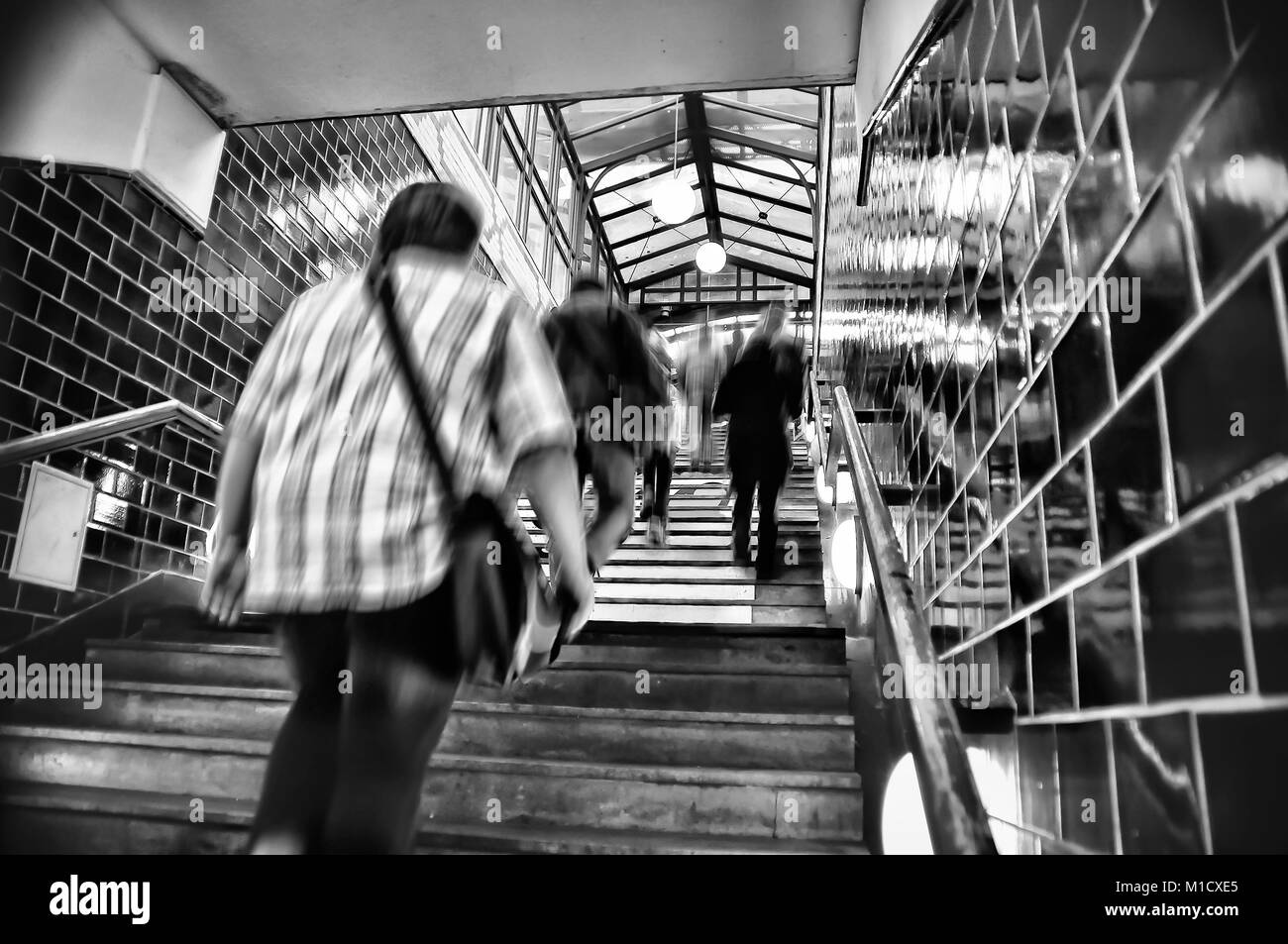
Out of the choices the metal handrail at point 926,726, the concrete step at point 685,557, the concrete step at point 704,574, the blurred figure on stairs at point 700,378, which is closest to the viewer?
the metal handrail at point 926,726

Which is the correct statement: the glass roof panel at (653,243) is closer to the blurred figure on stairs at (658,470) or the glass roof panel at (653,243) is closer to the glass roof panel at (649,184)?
the glass roof panel at (649,184)

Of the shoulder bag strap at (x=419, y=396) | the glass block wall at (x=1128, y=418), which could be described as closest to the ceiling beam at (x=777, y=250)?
the glass block wall at (x=1128, y=418)

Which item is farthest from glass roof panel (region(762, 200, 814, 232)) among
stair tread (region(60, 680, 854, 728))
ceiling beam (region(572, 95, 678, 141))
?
stair tread (region(60, 680, 854, 728))

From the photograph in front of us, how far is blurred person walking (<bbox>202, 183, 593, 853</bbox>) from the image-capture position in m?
0.88

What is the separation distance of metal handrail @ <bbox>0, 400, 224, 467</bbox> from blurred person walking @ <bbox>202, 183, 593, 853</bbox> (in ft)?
5.17

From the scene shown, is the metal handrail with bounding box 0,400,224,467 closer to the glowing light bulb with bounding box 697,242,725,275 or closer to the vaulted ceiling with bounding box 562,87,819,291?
the vaulted ceiling with bounding box 562,87,819,291

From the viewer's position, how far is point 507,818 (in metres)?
1.77

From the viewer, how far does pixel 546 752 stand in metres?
2.01

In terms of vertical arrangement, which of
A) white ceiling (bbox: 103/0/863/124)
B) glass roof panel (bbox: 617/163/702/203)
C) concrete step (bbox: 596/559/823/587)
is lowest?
concrete step (bbox: 596/559/823/587)

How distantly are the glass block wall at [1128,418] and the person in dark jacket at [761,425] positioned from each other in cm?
173

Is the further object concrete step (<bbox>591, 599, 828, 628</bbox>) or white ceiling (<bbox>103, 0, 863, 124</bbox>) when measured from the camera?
concrete step (<bbox>591, 599, 828, 628</bbox>)

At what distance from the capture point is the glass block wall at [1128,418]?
2.35 feet

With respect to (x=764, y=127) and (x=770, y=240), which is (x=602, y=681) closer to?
(x=764, y=127)

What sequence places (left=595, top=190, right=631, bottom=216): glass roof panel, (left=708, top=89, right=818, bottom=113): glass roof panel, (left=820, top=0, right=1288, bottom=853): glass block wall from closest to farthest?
(left=820, top=0, right=1288, bottom=853): glass block wall, (left=708, top=89, right=818, bottom=113): glass roof panel, (left=595, top=190, right=631, bottom=216): glass roof panel
